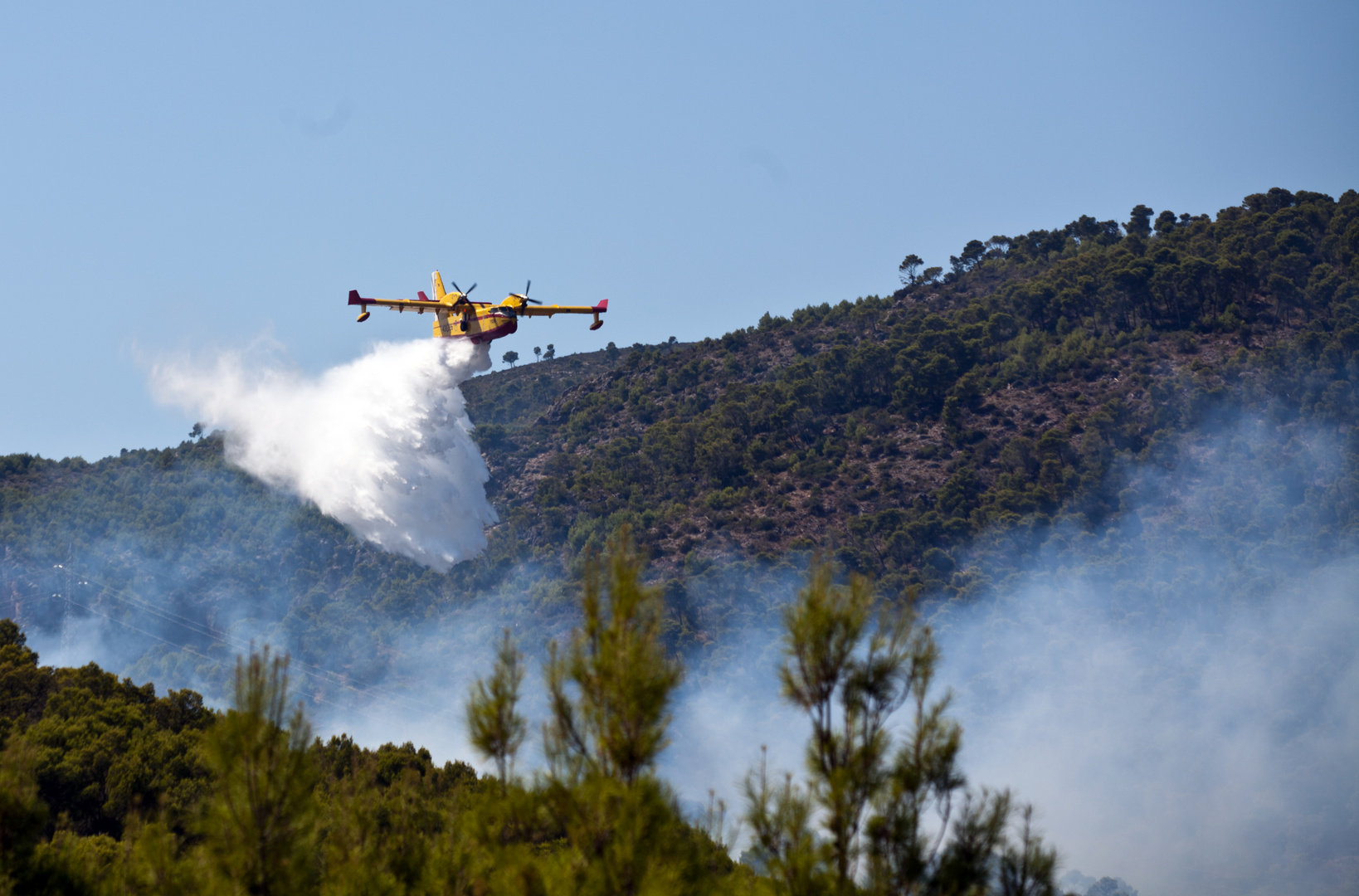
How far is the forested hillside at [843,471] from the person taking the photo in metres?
94.9

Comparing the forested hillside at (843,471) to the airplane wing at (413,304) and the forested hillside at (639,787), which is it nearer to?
the airplane wing at (413,304)

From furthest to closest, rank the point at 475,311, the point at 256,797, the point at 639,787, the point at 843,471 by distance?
the point at 843,471 → the point at 475,311 → the point at 256,797 → the point at 639,787

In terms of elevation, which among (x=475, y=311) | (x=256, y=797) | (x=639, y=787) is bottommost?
(x=639, y=787)

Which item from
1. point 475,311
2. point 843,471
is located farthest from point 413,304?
point 843,471

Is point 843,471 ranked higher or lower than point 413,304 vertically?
higher

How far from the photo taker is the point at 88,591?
103375 mm

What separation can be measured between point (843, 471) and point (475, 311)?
5363cm

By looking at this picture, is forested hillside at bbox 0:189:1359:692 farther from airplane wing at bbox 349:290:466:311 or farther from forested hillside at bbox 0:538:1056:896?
forested hillside at bbox 0:538:1056:896

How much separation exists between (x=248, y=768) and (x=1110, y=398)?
326ft

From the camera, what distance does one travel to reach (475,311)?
6203cm

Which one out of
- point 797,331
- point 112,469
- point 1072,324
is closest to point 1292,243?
point 1072,324

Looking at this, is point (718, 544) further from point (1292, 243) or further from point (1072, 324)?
point (1292, 243)

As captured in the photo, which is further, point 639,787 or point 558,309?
point 558,309

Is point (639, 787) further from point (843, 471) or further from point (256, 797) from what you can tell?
point (843, 471)
